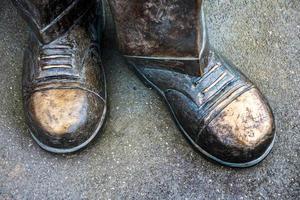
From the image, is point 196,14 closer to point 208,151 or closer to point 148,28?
point 148,28

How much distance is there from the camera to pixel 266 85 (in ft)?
5.70

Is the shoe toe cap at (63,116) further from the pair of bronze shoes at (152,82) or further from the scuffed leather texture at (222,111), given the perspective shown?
the scuffed leather texture at (222,111)

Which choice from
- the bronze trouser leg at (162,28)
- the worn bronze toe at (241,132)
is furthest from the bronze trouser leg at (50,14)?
the worn bronze toe at (241,132)

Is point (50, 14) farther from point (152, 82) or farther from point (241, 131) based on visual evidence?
point (241, 131)

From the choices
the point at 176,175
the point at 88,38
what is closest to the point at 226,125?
the point at 176,175

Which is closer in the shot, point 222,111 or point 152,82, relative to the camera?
point 222,111

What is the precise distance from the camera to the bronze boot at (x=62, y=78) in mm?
1519

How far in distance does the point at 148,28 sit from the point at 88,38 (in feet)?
0.95

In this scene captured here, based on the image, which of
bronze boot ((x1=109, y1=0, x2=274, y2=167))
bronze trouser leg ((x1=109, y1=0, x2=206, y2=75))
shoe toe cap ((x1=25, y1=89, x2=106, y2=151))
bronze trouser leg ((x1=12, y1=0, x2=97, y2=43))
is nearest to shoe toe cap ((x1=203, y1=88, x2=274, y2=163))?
bronze boot ((x1=109, y1=0, x2=274, y2=167))

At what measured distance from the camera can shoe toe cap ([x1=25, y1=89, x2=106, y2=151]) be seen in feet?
4.98

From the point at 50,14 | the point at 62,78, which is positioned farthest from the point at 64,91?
the point at 50,14

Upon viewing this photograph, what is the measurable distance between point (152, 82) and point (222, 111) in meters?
0.27

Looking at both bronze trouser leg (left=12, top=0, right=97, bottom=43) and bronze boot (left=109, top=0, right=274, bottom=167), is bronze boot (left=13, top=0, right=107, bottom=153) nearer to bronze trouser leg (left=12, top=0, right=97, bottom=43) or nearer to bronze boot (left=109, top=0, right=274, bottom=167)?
bronze trouser leg (left=12, top=0, right=97, bottom=43)

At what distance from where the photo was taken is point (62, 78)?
5.16 feet
